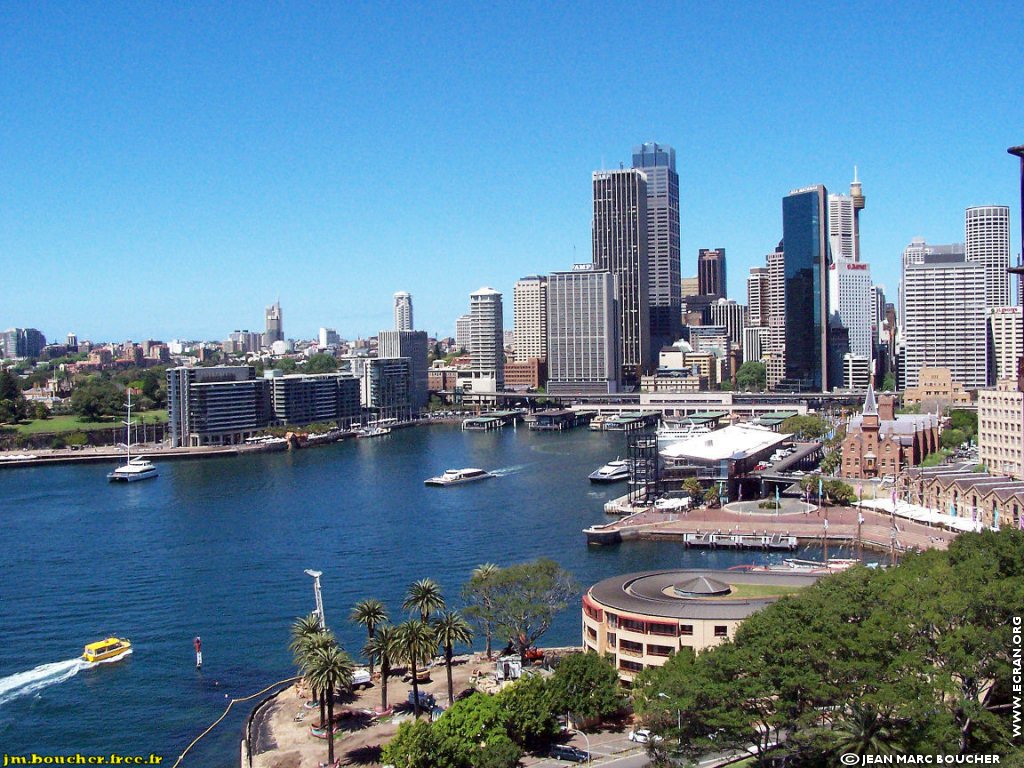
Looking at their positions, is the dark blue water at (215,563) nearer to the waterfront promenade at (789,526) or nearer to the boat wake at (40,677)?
the boat wake at (40,677)

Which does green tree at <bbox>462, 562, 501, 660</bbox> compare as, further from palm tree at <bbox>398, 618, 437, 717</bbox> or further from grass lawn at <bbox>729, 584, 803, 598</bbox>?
grass lawn at <bbox>729, 584, 803, 598</bbox>

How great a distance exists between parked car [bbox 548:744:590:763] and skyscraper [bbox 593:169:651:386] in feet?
320

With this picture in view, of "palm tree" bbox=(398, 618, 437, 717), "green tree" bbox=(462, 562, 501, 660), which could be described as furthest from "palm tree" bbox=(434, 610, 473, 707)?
"green tree" bbox=(462, 562, 501, 660)

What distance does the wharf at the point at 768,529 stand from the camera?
3406cm

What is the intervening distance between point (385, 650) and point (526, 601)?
3.91 m

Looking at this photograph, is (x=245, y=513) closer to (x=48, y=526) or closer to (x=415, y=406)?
(x=48, y=526)

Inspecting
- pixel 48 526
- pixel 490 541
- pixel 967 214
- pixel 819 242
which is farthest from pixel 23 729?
pixel 967 214

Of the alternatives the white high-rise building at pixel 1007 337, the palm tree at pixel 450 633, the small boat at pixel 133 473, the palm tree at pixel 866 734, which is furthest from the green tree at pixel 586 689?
the white high-rise building at pixel 1007 337

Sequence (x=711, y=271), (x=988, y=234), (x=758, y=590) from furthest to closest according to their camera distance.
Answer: (x=711, y=271)
(x=988, y=234)
(x=758, y=590)

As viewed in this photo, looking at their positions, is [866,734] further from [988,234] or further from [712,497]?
[988,234]

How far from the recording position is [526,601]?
71.4 feet

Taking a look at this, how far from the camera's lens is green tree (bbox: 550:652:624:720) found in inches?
681

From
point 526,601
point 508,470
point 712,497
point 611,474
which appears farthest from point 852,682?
point 508,470

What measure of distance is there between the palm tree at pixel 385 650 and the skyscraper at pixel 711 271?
161816mm
